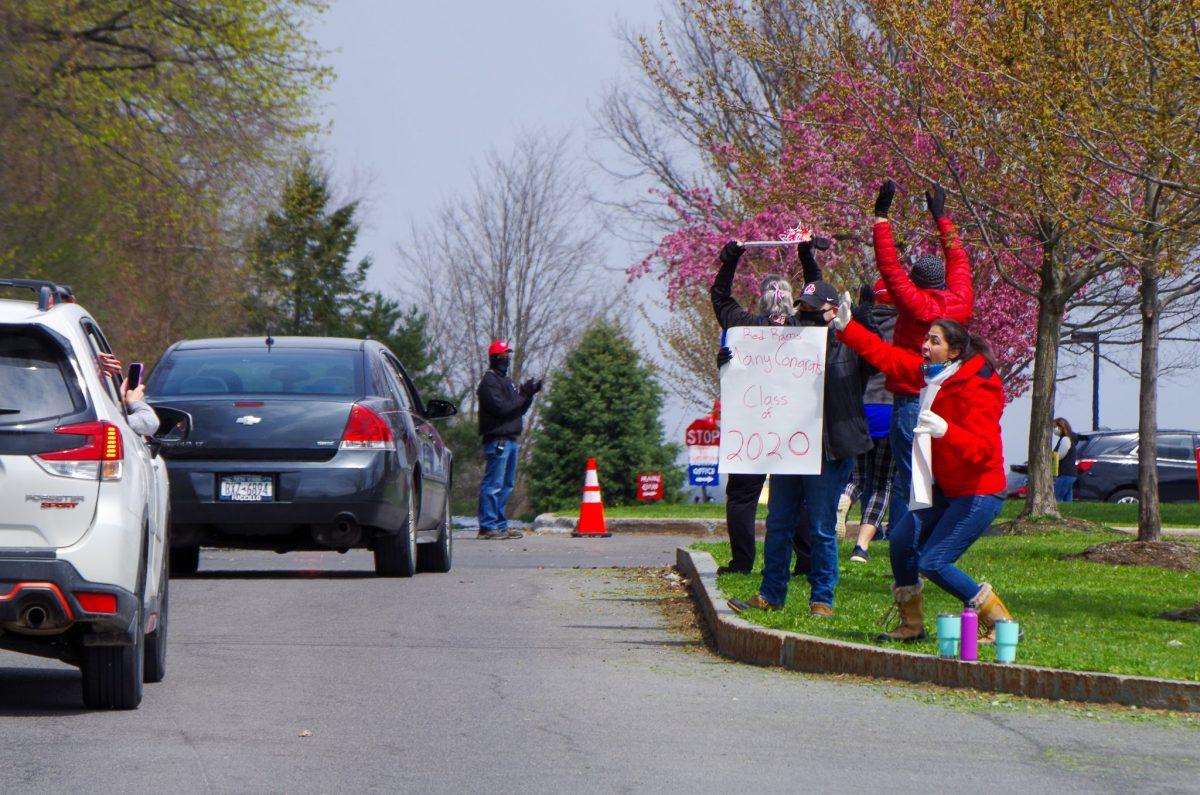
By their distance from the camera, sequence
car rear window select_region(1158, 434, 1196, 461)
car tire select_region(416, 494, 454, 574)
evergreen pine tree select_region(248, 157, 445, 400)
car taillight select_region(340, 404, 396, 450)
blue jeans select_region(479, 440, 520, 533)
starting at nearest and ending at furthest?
1. car taillight select_region(340, 404, 396, 450)
2. car tire select_region(416, 494, 454, 574)
3. blue jeans select_region(479, 440, 520, 533)
4. car rear window select_region(1158, 434, 1196, 461)
5. evergreen pine tree select_region(248, 157, 445, 400)

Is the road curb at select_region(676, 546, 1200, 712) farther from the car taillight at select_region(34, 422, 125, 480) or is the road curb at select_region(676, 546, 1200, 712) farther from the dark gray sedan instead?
the car taillight at select_region(34, 422, 125, 480)

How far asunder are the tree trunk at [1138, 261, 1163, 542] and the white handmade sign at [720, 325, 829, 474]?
6.13m

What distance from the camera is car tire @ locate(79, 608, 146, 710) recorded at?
7.23m

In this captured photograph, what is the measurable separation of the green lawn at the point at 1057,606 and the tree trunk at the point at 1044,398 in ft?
12.7

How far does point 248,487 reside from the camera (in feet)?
41.6

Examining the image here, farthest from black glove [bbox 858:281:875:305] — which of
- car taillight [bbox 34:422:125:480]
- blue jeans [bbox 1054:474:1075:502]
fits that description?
blue jeans [bbox 1054:474:1075:502]

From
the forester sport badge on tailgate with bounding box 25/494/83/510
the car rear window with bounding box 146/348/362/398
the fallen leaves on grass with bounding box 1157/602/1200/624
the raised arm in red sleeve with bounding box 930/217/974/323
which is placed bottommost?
the fallen leaves on grass with bounding box 1157/602/1200/624

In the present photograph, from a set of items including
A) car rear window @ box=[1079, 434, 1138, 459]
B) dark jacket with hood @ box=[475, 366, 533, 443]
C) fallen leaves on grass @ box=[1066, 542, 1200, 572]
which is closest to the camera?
fallen leaves on grass @ box=[1066, 542, 1200, 572]

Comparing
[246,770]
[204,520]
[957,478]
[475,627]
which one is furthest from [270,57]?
[246,770]

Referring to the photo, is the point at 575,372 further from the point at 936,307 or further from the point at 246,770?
the point at 246,770

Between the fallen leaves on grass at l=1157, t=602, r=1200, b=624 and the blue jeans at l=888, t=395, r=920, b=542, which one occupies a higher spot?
the blue jeans at l=888, t=395, r=920, b=542

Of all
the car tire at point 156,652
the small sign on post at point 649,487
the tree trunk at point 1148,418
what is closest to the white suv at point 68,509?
the car tire at point 156,652

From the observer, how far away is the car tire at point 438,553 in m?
14.6

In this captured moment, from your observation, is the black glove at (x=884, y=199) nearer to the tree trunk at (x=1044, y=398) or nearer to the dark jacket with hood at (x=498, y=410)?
the tree trunk at (x=1044, y=398)
